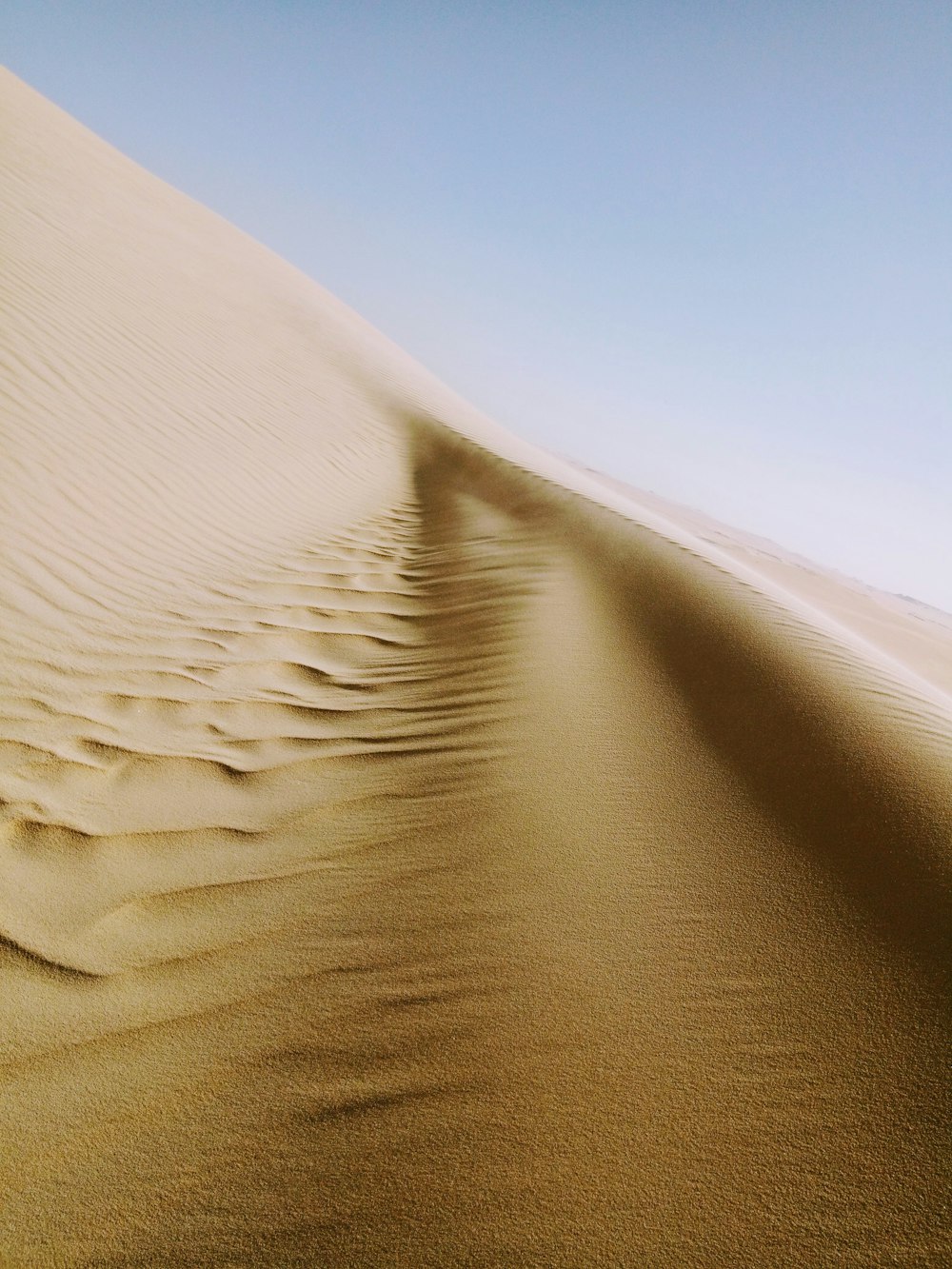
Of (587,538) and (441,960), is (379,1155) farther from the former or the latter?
(587,538)

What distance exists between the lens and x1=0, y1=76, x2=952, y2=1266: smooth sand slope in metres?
1.07

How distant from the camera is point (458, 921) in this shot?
1.63 meters

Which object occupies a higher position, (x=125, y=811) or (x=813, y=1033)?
(x=813, y=1033)

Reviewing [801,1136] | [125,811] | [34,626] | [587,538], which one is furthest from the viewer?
[587,538]

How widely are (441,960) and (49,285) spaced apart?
7295 mm

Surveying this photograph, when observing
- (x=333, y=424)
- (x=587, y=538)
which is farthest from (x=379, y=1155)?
(x=333, y=424)

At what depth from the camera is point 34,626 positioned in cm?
306

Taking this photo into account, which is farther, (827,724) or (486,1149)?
(827,724)

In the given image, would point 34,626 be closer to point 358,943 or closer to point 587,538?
point 358,943

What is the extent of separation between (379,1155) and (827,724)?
5.95 ft

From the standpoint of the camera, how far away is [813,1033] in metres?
1.26

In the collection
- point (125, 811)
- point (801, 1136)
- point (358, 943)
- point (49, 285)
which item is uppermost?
point (49, 285)

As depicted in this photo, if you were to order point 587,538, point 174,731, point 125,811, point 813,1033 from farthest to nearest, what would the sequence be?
point 587,538, point 174,731, point 125,811, point 813,1033

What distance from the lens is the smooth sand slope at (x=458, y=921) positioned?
1.07 meters
